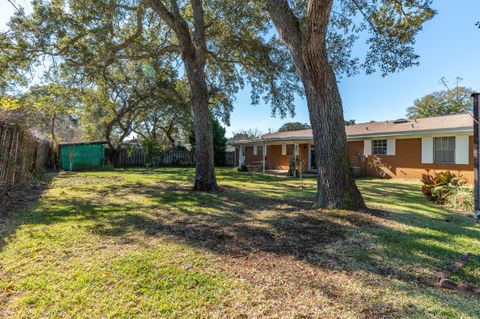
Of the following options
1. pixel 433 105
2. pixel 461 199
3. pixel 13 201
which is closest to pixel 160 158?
pixel 13 201

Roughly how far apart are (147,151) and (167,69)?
6758 mm

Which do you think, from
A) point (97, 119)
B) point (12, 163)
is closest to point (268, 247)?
point (12, 163)

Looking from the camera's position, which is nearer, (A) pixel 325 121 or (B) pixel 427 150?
(A) pixel 325 121

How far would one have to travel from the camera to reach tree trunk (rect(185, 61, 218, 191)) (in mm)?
8945

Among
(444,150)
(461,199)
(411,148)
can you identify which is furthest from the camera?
(411,148)

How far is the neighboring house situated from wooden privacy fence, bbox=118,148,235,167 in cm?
922

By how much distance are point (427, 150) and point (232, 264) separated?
14.2m

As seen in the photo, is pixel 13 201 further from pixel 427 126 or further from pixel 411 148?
pixel 427 126

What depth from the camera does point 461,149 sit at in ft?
40.3

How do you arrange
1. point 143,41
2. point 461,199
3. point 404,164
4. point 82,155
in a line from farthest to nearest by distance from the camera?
point 82,155 → point 404,164 → point 143,41 → point 461,199

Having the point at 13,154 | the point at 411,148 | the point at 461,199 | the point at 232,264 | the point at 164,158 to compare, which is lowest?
the point at 232,264

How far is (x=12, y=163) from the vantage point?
7.52m

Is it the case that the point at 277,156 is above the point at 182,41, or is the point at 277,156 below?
below

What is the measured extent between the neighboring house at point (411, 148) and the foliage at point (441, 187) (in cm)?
567
